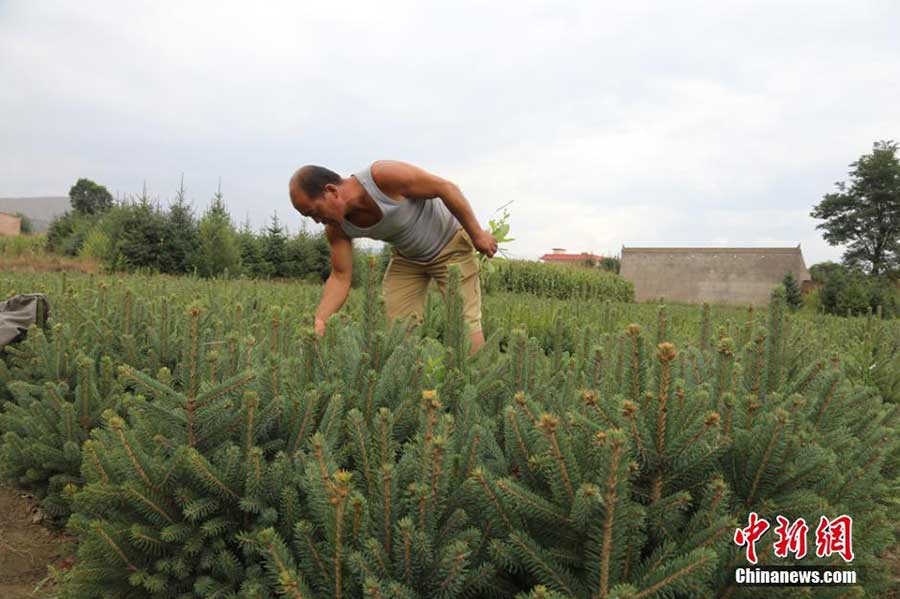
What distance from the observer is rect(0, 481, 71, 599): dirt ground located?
7.18ft

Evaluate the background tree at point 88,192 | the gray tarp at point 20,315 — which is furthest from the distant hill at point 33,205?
the gray tarp at point 20,315

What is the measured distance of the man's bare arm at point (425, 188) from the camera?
3.31 m

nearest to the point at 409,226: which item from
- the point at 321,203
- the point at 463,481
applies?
the point at 321,203

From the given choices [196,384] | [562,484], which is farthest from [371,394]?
[562,484]

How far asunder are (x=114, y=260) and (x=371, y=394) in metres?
16.1

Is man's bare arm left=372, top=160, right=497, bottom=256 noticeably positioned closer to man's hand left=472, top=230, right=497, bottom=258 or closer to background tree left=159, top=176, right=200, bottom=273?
man's hand left=472, top=230, right=497, bottom=258

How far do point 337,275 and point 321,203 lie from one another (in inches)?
20.9

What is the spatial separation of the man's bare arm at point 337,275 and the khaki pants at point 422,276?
0.51m

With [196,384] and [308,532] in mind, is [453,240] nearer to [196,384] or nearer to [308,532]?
[196,384]

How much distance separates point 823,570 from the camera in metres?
1.33

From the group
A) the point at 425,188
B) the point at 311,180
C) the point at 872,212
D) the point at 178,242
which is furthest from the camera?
the point at 872,212

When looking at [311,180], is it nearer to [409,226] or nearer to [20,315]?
[409,226]

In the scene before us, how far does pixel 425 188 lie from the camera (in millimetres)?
3410

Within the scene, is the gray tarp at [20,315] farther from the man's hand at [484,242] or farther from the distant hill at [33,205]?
the distant hill at [33,205]
